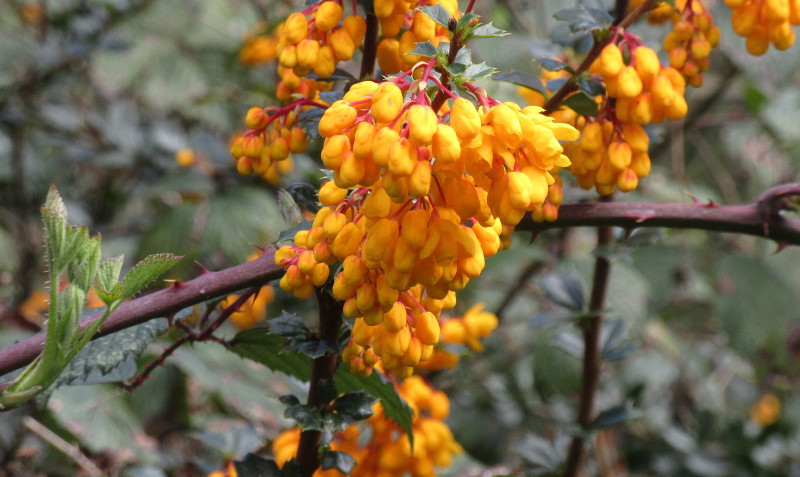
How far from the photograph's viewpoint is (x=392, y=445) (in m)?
1.08

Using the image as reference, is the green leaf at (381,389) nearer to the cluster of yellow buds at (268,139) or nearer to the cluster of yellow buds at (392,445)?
the cluster of yellow buds at (392,445)

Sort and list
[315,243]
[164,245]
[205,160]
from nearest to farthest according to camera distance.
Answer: [315,243] → [164,245] → [205,160]

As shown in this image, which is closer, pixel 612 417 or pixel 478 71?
pixel 478 71

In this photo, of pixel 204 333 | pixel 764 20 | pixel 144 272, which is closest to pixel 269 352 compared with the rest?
pixel 204 333

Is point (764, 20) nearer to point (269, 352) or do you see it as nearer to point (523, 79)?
point (523, 79)

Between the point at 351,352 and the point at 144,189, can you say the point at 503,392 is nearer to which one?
the point at 144,189

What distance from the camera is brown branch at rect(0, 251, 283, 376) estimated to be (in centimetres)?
→ 70

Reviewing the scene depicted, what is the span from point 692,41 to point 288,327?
59 cm

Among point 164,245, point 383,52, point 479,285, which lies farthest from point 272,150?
point 479,285

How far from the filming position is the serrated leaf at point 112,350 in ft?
2.52

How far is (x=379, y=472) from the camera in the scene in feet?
3.60

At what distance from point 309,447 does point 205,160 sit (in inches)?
52.3

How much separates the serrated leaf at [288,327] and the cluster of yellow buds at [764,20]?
0.63 m

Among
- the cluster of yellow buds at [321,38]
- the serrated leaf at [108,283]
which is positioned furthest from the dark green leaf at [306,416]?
the cluster of yellow buds at [321,38]
